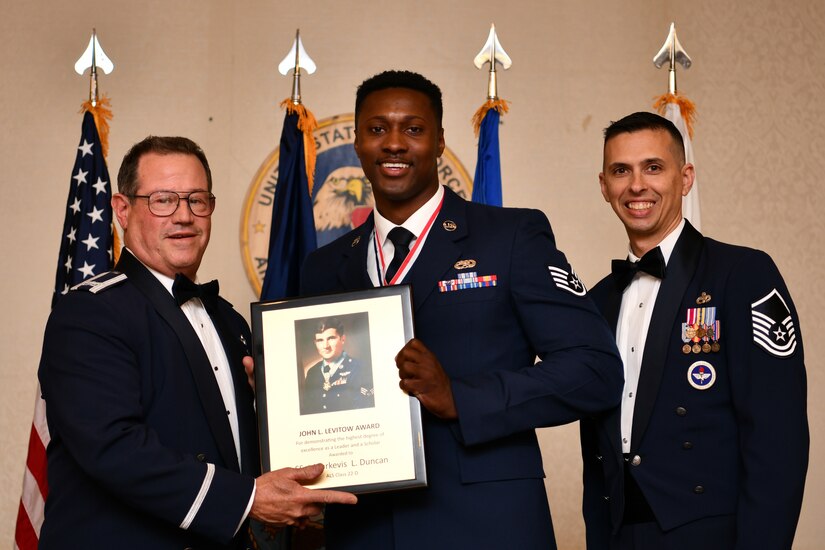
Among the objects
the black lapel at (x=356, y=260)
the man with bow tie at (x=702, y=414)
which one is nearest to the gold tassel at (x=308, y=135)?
the black lapel at (x=356, y=260)

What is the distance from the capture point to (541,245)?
256cm

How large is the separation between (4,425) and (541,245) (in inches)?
153

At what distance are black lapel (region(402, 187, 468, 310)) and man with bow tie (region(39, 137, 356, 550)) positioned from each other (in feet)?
1.92

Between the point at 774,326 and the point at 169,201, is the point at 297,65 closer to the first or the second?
the point at 169,201

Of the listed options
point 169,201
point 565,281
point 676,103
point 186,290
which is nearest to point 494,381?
point 565,281

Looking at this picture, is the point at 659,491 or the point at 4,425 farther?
the point at 4,425

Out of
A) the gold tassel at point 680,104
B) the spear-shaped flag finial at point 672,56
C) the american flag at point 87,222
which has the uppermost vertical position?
the spear-shaped flag finial at point 672,56

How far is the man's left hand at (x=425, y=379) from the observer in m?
2.25

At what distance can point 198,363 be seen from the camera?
2.48m

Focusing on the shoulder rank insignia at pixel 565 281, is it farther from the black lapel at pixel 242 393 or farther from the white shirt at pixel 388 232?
the black lapel at pixel 242 393

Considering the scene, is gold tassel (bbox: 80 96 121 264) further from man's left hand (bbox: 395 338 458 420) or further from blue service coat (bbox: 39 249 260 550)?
man's left hand (bbox: 395 338 458 420)

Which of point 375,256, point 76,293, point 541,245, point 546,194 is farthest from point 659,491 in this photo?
point 546,194

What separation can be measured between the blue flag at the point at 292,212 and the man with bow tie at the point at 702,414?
2185 millimetres

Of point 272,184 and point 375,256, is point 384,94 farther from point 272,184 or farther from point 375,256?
point 272,184
